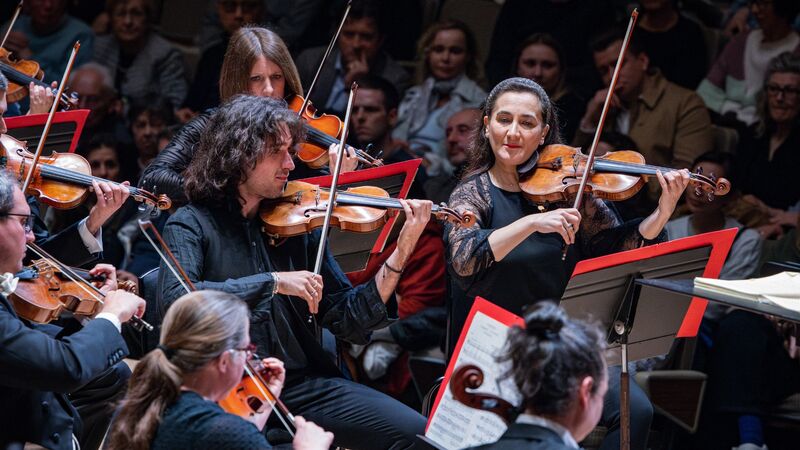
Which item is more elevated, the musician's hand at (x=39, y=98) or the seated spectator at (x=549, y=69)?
the seated spectator at (x=549, y=69)

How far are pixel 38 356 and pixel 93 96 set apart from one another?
3347mm

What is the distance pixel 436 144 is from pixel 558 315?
3.29 m

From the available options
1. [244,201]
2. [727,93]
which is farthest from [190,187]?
[727,93]

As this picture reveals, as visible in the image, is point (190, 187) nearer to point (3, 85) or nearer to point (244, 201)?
point (244, 201)

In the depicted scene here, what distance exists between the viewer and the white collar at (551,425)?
79.3 inches

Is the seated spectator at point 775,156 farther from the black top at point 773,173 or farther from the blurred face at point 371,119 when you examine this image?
the blurred face at point 371,119

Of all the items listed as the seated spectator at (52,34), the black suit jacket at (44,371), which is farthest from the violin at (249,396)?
the seated spectator at (52,34)

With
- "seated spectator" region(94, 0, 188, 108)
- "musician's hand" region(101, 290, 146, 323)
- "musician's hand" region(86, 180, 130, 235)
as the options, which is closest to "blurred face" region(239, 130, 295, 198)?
"musician's hand" region(86, 180, 130, 235)

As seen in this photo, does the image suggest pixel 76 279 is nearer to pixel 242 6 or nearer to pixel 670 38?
pixel 242 6

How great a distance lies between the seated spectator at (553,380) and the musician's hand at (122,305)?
0.99m

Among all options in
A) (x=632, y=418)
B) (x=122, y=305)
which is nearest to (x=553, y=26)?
(x=632, y=418)

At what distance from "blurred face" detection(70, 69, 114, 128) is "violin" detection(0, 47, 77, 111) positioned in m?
1.59

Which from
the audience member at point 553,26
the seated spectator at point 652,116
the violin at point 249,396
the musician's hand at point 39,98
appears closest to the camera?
the violin at point 249,396

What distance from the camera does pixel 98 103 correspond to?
5.53 metres
